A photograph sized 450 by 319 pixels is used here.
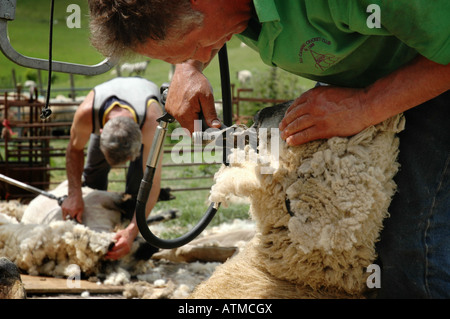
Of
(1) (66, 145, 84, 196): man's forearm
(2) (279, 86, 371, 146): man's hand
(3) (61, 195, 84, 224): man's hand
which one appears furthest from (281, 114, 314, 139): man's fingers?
(1) (66, 145, 84, 196): man's forearm

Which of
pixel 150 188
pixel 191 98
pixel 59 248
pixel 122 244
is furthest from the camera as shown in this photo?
pixel 122 244

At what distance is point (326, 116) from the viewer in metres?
1.40

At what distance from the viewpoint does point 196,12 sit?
4.27 feet

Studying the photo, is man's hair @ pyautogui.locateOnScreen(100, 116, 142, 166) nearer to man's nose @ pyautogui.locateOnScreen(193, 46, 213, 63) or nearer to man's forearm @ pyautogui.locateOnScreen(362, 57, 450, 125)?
man's nose @ pyautogui.locateOnScreen(193, 46, 213, 63)

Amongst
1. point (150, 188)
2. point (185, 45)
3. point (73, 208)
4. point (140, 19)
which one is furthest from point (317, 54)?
point (73, 208)

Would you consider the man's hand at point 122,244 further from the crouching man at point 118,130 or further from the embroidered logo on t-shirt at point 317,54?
the embroidered logo on t-shirt at point 317,54

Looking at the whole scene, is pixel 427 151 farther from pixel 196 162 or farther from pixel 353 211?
pixel 196 162

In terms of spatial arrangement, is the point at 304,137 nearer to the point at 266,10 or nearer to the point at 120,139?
the point at 266,10

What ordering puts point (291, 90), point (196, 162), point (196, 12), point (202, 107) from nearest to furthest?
point (196, 12) < point (202, 107) < point (196, 162) < point (291, 90)

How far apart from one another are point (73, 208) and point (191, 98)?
2380mm

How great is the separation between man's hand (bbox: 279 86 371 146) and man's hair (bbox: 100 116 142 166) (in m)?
2.47

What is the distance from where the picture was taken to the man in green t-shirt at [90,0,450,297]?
1.27 meters

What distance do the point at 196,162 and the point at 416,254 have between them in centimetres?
425

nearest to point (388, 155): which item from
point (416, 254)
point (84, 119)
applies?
point (416, 254)
